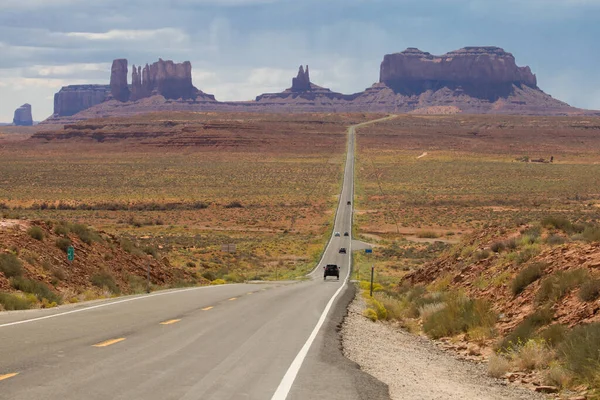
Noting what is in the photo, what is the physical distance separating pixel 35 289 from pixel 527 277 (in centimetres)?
1200

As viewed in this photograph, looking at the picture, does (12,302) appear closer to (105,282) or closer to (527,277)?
(105,282)

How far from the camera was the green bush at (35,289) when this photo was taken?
65.3 ft

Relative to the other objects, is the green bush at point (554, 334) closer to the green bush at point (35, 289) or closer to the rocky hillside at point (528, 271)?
the rocky hillside at point (528, 271)

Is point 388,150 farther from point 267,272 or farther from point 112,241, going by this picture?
point 112,241

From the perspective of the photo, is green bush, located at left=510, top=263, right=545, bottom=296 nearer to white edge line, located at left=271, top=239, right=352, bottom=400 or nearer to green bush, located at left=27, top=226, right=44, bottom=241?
white edge line, located at left=271, top=239, right=352, bottom=400

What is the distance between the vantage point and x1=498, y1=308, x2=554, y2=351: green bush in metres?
13.4

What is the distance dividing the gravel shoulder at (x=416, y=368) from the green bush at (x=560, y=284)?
6.81 ft

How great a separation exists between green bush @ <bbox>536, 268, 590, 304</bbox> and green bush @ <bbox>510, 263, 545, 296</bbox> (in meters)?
1.24

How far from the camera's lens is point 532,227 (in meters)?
23.1

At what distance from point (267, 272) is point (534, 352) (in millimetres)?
37843

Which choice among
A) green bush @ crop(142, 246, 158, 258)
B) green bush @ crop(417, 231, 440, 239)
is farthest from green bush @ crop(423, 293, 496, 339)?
green bush @ crop(417, 231, 440, 239)

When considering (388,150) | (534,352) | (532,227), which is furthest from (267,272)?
(388,150)

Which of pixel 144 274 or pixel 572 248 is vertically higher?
pixel 572 248

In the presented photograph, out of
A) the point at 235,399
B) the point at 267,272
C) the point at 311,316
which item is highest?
the point at 235,399
